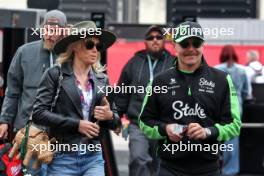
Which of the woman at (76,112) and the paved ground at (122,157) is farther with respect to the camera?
the paved ground at (122,157)

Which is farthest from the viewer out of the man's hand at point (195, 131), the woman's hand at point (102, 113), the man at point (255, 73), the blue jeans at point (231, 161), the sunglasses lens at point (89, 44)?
the man at point (255, 73)

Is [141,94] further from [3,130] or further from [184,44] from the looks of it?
[184,44]

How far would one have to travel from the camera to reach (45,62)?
713cm

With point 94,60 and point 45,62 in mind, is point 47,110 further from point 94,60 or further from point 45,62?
point 45,62

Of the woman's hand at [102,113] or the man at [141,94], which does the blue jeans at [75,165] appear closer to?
the woman's hand at [102,113]

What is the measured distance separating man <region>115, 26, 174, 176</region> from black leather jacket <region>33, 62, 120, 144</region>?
302 cm

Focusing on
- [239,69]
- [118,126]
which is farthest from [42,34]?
[239,69]

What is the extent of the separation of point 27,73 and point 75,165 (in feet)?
5.18

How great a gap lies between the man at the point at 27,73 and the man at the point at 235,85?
4543mm

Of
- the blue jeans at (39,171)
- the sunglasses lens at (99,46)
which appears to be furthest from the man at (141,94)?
the sunglasses lens at (99,46)

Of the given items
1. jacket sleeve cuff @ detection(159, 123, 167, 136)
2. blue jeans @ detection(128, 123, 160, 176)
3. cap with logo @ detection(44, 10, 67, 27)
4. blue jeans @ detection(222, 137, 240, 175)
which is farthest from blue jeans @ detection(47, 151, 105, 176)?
blue jeans @ detection(222, 137, 240, 175)

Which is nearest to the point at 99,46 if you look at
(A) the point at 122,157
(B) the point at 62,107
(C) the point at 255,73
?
(B) the point at 62,107

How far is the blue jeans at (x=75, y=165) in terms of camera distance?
18.8ft

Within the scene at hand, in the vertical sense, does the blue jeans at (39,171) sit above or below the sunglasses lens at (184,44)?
below
